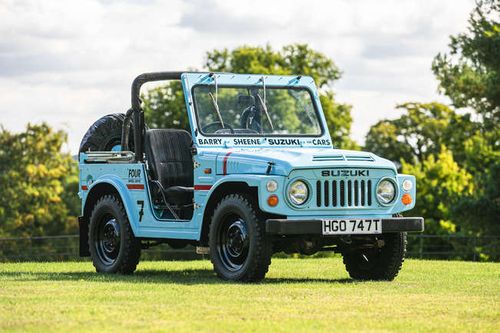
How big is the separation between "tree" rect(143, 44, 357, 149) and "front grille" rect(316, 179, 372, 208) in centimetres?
4594

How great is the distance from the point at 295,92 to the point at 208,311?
698 centimetres

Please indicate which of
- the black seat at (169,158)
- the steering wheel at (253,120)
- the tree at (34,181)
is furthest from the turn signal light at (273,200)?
the tree at (34,181)

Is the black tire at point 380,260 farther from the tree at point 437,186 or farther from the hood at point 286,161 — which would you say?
the tree at point 437,186

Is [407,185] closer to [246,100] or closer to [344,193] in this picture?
[344,193]

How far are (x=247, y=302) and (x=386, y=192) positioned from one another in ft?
12.5

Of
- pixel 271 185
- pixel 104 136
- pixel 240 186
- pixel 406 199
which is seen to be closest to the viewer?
pixel 271 185

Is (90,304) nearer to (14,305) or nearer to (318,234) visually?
(14,305)

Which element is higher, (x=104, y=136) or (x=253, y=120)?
(x=253, y=120)

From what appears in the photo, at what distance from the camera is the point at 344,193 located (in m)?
15.8

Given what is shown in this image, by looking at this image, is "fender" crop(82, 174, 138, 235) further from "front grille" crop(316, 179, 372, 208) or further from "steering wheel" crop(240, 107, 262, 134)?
"front grille" crop(316, 179, 372, 208)

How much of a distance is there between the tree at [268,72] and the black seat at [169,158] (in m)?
43.5

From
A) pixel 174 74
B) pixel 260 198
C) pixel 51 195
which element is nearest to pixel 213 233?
pixel 260 198

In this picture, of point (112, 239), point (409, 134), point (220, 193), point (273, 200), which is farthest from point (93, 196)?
point (409, 134)

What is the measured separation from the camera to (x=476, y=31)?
4150 centimetres
